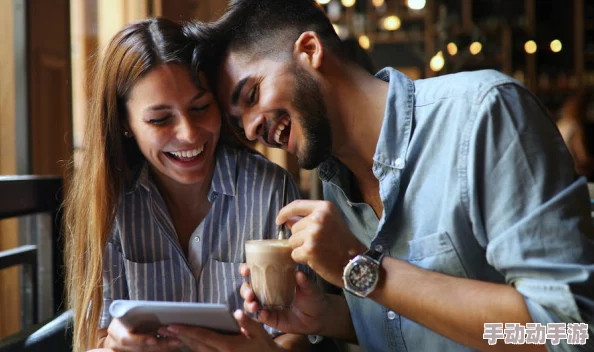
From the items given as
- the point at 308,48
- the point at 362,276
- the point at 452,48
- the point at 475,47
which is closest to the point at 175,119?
the point at 308,48

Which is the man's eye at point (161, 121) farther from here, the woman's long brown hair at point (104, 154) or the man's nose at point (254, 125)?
the man's nose at point (254, 125)

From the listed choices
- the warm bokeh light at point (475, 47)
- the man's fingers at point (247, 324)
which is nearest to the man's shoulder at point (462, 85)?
the man's fingers at point (247, 324)

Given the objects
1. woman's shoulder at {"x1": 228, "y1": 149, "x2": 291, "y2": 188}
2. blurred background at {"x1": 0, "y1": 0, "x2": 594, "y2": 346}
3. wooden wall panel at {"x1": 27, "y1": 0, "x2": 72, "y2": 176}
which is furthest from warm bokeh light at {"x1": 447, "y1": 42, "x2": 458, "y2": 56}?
woman's shoulder at {"x1": 228, "y1": 149, "x2": 291, "y2": 188}

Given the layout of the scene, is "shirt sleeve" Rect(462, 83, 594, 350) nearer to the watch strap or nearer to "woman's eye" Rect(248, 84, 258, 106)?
the watch strap

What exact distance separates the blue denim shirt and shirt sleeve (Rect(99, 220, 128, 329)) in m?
0.67

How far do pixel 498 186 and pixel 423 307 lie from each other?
0.31 m

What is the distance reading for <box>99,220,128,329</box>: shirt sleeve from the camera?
1883mm

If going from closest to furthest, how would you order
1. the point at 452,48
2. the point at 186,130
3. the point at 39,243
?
1. the point at 186,130
2. the point at 39,243
3. the point at 452,48

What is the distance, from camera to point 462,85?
5.15 feet

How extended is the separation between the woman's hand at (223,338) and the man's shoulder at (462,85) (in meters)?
0.70

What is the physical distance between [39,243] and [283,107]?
1094mm

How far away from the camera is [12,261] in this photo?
2.07 m

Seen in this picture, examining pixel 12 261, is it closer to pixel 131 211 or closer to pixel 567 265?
pixel 131 211

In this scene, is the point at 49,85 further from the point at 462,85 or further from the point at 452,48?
the point at 452,48
